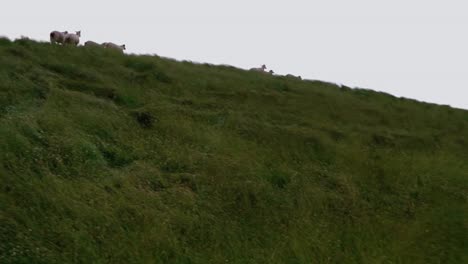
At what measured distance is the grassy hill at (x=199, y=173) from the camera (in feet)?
23.6

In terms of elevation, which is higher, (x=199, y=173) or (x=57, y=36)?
(x=57, y=36)

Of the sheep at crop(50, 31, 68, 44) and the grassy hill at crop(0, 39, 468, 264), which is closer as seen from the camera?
the grassy hill at crop(0, 39, 468, 264)

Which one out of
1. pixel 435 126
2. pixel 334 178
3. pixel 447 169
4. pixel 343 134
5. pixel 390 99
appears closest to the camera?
pixel 334 178

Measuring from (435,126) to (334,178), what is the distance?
695 centimetres

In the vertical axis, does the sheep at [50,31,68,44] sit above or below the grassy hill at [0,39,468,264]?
above

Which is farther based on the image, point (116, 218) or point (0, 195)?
point (116, 218)

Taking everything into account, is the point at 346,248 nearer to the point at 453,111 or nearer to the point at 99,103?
the point at 99,103

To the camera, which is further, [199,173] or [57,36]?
[57,36]

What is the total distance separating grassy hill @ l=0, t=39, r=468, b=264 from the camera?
7199mm

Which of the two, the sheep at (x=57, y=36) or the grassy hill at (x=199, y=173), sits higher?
the sheep at (x=57, y=36)

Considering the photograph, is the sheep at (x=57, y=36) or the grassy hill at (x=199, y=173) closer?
the grassy hill at (x=199, y=173)

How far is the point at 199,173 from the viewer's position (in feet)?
30.9

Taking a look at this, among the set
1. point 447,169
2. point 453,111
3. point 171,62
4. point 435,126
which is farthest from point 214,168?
point 453,111

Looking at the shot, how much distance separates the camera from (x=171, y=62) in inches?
672
